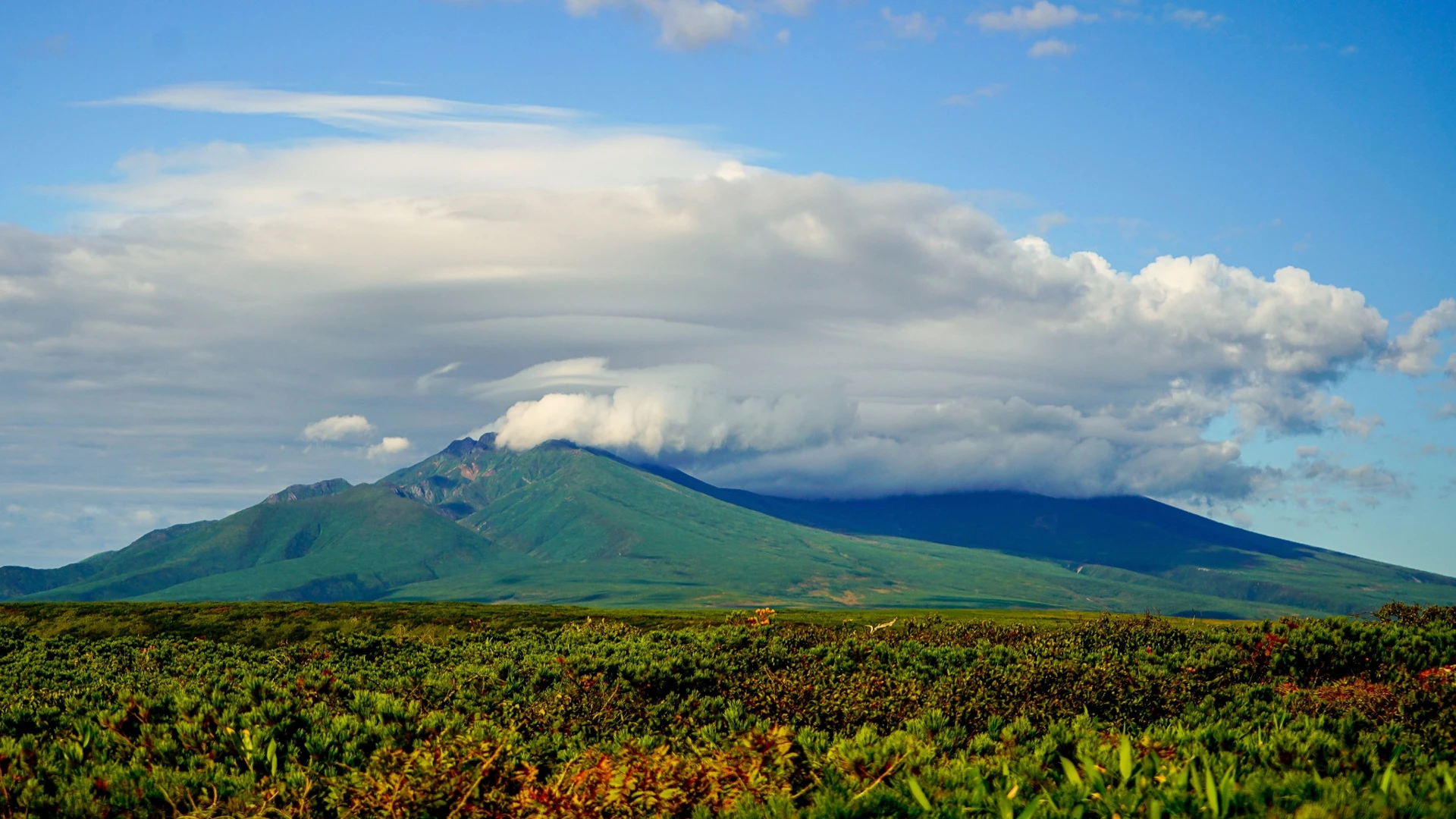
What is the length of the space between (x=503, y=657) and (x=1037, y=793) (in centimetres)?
1720

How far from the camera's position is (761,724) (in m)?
16.4

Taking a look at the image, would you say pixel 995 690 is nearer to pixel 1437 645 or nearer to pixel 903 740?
pixel 903 740

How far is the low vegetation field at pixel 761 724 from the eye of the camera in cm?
1091

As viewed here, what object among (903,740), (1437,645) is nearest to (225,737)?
(903,740)

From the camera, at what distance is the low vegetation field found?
1091cm

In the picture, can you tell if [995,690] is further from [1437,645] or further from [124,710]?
[124,710]

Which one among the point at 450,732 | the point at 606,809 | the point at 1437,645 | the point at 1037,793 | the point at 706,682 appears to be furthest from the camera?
the point at 1437,645

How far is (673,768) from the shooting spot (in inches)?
483

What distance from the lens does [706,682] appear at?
2138 cm

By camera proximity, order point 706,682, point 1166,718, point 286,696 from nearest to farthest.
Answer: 1. point 286,696
2. point 1166,718
3. point 706,682

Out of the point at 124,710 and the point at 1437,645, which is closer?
the point at 124,710

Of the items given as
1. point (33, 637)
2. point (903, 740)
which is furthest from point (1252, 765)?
point (33, 637)

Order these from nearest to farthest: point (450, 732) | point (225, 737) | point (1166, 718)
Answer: point (225, 737), point (450, 732), point (1166, 718)

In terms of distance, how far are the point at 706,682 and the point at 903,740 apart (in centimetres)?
943
